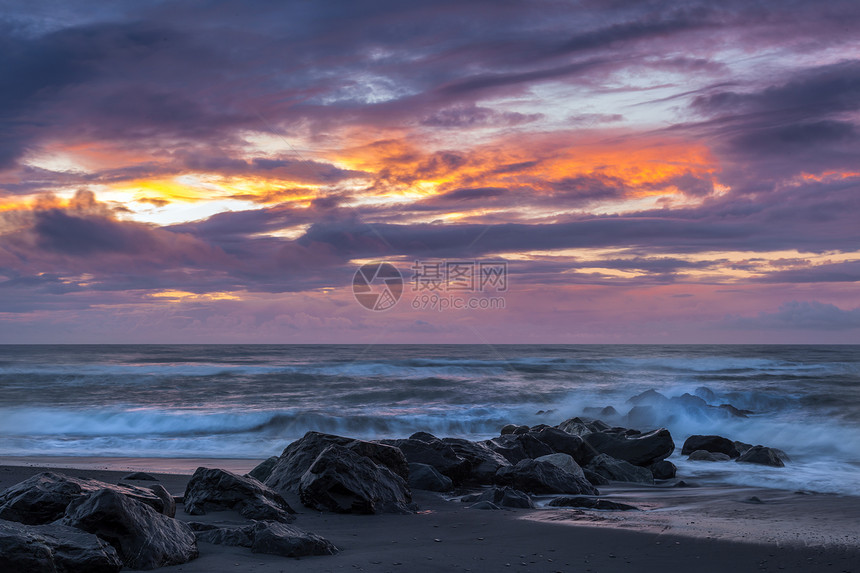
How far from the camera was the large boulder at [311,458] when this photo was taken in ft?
25.4

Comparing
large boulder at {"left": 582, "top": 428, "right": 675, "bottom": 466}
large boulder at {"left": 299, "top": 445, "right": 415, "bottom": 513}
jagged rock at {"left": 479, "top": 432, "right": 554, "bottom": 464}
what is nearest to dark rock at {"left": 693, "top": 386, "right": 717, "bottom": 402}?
large boulder at {"left": 582, "top": 428, "right": 675, "bottom": 466}

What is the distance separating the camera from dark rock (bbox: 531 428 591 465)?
1123 centimetres

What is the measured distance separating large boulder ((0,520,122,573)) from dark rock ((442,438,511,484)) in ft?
19.2

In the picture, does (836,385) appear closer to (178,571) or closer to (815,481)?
(815,481)

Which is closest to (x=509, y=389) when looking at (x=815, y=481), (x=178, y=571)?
(x=815, y=481)

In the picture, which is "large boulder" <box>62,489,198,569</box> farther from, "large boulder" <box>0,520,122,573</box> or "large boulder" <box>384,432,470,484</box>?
"large boulder" <box>384,432,470,484</box>

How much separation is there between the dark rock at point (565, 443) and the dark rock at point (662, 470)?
3.51 feet

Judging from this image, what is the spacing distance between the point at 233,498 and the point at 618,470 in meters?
6.41

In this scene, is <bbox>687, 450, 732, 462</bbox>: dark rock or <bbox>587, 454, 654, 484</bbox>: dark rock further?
<bbox>687, 450, 732, 462</bbox>: dark rock

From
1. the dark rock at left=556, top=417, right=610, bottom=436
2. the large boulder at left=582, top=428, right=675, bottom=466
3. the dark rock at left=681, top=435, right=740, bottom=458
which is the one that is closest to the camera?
the large boulder at left=582, top=428, right=675, bottom=466

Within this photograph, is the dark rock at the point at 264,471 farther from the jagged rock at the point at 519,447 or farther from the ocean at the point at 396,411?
the ocean at the point at 396,411

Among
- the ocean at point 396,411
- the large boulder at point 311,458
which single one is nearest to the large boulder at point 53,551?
the large boulder at point 311,458

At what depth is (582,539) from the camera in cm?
578

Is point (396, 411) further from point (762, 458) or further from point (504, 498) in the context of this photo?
point (504, 498)
